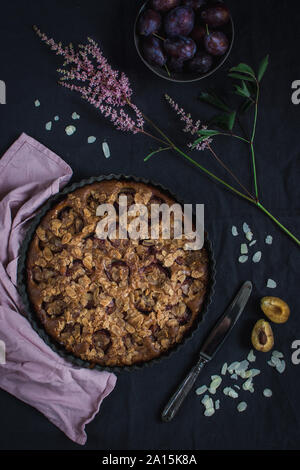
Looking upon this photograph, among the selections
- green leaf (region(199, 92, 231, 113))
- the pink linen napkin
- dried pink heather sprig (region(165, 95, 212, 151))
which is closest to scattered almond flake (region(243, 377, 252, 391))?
the pink linen napkin

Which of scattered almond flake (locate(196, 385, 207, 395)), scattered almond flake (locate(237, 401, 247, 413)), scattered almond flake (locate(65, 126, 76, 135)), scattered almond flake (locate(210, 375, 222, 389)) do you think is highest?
scattered almond flake (locate(65, 126, 76, 135))

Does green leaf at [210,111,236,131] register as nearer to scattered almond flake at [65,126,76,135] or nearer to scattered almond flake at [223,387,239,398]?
scattered almond flake at [65,126,76,135]

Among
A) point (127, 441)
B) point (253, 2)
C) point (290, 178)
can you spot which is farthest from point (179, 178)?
point (127, 441)

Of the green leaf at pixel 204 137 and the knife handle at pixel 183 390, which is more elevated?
the green leaf at pixel 204 137

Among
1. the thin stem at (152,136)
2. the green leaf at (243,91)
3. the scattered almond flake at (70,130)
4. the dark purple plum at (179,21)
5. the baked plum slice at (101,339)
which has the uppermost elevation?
the dark purple plum at (179,21)

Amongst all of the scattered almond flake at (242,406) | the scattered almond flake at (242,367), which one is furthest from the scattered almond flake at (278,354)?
the scattered almond flake at (242,406)

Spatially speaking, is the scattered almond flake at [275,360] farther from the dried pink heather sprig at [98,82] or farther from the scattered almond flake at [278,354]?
the dried pink heather sprig at [98,82]
